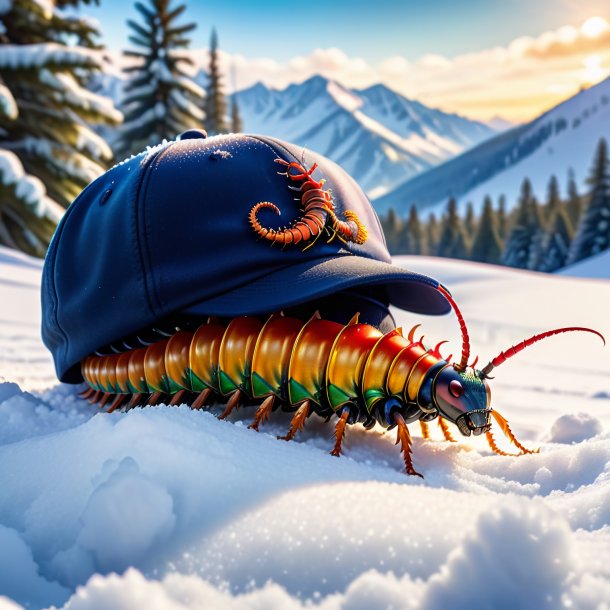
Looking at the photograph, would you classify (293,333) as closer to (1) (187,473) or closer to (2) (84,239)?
(1) (187,473)

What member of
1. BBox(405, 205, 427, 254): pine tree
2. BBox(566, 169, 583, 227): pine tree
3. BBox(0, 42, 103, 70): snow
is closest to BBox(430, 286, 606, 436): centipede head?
BBox(0, 42, 103, 70): snow

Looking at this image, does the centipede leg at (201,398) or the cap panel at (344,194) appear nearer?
the centipede leg at (201,398)

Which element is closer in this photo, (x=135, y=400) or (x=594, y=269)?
(x=135, y=400)

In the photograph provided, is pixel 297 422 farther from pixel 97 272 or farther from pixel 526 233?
pixel 526 233

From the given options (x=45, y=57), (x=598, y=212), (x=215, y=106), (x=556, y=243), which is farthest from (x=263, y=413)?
(x=556, y=243)

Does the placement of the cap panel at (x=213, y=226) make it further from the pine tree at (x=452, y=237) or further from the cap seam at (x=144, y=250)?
the pine tree at (x=452, y=237)

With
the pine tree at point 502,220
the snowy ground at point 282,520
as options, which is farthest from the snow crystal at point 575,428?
the pine tree at point 502,220

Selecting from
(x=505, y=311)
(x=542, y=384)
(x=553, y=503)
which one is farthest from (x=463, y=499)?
(x=505, y=311)
